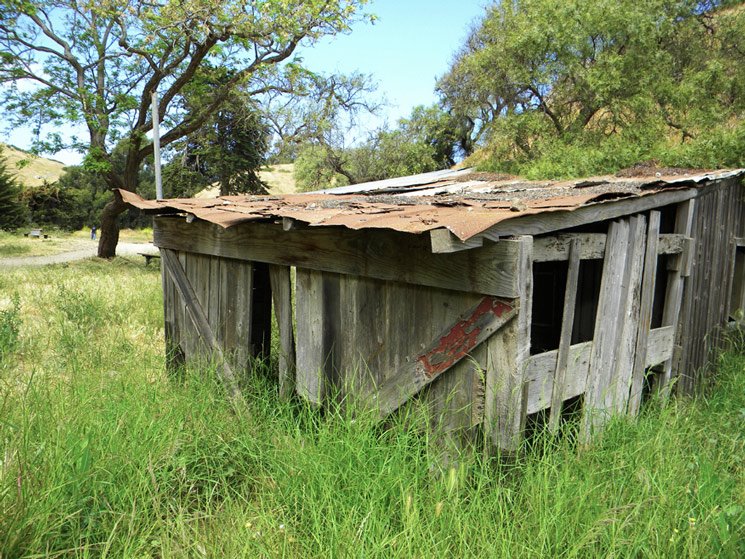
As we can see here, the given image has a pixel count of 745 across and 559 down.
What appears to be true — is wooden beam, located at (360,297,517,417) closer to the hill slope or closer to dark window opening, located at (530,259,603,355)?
dark window opening, located at (530,259,603,355)

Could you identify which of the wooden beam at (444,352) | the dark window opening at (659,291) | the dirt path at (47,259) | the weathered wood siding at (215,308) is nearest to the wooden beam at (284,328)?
the weathered wood siding at (215,308)

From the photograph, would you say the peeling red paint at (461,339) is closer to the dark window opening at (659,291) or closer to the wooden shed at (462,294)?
the wooden shed at (462,294)

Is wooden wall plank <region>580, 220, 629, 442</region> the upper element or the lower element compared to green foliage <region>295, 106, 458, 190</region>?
lower

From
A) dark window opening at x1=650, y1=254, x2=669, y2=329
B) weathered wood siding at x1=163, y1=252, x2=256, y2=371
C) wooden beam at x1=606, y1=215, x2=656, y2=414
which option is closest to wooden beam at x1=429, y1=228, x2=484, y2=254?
wooden beam at x1=606, y1=215, x2=656, y2=414

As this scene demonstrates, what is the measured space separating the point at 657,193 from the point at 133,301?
880 cm

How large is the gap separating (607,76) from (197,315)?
10.4 m

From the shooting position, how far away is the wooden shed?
317cm

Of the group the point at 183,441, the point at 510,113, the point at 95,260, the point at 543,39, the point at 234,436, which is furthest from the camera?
the point at 95,260

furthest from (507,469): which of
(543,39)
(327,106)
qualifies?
(327,106)

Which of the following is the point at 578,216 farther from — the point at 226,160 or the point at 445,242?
the point at 226,160

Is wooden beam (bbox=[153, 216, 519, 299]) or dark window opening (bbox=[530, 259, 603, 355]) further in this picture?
dark window opening (bbox=[530, 259, 603, 355])

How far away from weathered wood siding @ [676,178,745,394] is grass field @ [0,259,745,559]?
167 centimetres

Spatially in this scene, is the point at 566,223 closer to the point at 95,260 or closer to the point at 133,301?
the point at 133,301

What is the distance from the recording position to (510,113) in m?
13.7
